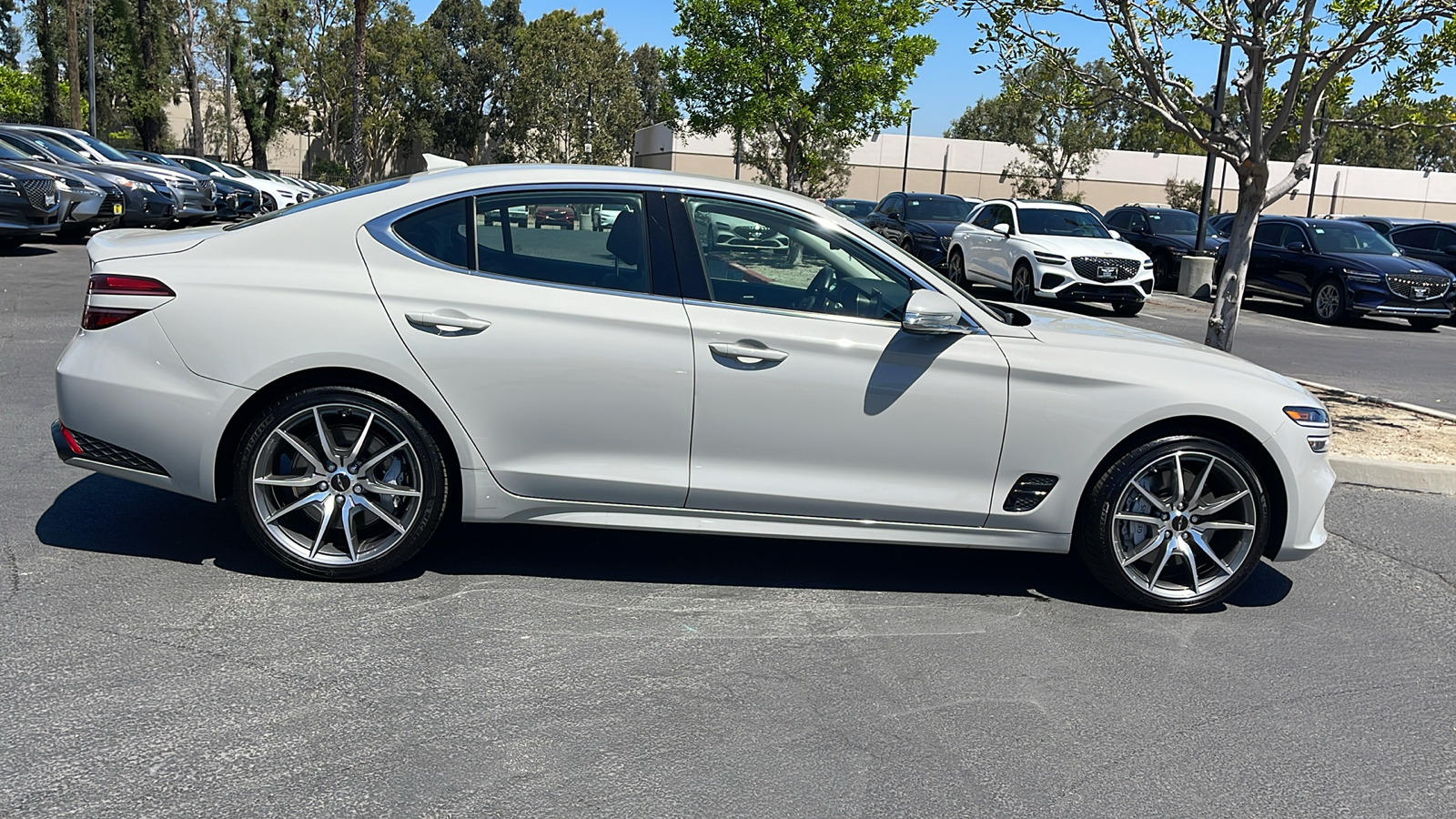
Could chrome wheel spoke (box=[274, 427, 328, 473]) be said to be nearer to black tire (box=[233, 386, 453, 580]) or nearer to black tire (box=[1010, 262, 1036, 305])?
black tire (box=[233, 386, 453, 580])

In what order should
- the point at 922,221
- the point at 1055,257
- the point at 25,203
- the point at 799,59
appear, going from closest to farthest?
1. the point at 25,203
2. the point at 1055,257
3. the point at 922,221
4. the point at 799,59

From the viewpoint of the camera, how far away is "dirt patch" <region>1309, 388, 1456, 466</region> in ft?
25.2

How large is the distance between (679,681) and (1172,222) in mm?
21992

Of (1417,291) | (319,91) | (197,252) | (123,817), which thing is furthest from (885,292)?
(319,91)

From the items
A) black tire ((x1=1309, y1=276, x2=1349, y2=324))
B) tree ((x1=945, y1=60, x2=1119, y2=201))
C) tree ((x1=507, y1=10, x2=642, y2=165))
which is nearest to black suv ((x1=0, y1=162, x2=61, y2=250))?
black tire ((x1=1309, y1=276, x2=1349, y2=324))

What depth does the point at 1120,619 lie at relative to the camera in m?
4.64

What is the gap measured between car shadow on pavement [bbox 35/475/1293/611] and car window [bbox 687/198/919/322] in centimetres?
117

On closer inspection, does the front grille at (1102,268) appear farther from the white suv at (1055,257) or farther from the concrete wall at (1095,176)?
the concrete wall at (1095,176)

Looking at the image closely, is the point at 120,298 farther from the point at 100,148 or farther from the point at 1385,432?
the point at 100,148

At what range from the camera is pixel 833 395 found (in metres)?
4.40

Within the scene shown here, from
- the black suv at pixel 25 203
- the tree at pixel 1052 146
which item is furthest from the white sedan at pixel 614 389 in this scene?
the tree at pixel 1052 146

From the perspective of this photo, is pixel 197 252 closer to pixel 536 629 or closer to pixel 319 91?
pixel 536 629

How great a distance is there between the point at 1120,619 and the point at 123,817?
3513 millimetres

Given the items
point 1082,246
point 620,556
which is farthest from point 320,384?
point 1082,246
